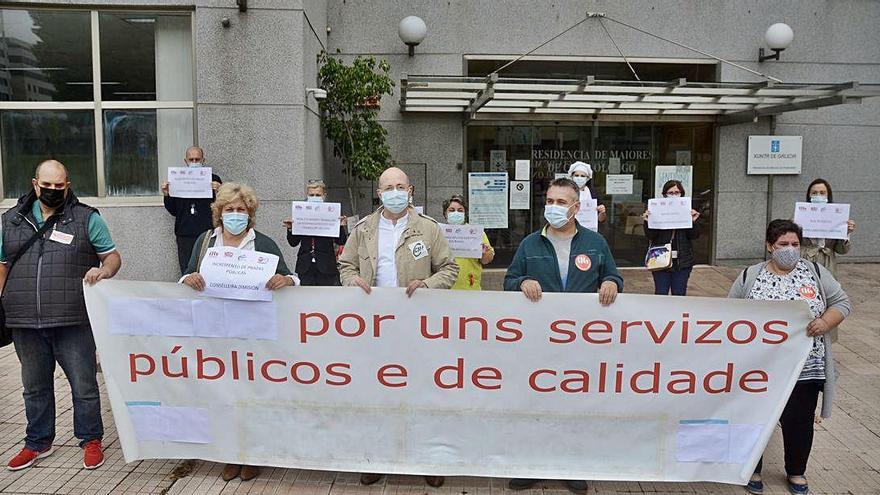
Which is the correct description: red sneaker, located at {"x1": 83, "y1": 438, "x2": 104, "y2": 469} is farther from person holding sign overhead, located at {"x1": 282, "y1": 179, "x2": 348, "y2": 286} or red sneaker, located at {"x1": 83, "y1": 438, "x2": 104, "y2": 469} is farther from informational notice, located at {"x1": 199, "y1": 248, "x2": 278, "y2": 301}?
person holding sign overhead, located at {"x1": 282, "y1": 179, "x2": 348, "y2": 286}

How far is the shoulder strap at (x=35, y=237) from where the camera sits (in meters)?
4.38

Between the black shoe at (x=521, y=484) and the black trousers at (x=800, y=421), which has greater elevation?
the black trousers at (x=800, y=421)

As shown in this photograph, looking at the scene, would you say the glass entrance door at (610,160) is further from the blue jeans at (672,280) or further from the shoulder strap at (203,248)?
the shoulder strap at (203,248)

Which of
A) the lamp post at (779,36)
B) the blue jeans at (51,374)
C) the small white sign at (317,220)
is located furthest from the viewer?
the lamp post at (779,36)

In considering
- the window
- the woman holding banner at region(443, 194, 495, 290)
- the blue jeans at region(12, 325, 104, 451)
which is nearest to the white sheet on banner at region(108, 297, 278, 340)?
the blue jeans at region(12, 325, 104, 451)

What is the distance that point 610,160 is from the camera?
12.5m

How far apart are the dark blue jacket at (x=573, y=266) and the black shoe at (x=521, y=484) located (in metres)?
1.17

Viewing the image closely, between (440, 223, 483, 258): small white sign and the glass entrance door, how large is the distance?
20.6ft

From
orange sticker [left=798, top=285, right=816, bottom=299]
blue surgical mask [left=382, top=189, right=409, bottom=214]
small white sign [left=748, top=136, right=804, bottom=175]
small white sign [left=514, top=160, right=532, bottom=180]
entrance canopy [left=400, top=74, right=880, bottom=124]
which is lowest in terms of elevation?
orange sticker [left=798, top=285, right=816, bottom=299]

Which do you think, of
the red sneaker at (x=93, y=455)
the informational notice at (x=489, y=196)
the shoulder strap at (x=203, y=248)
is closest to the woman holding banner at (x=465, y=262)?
the shoulder strap at (x=203, y=248)

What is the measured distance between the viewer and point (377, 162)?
1033 cm

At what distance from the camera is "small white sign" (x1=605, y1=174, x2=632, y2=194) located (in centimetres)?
1253

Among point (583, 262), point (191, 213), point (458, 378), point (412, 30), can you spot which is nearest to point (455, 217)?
point (583, 262)

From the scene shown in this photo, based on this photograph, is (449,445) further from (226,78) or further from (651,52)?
(651,52)
